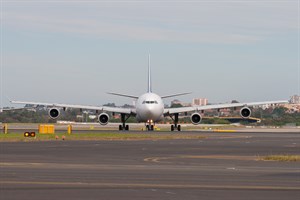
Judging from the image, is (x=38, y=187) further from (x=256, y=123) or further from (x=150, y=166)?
(x=256, y=123)

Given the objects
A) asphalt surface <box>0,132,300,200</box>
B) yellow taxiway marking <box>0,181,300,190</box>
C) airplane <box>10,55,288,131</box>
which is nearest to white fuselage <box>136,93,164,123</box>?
airplane <box>10,55,288,131</box>

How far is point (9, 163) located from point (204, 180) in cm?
986

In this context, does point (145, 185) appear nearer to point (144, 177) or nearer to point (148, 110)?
point (144, 177)

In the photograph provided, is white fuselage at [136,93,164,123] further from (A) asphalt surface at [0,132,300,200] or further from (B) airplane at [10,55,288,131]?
(A) asphalt surface at [0,132,300,200]

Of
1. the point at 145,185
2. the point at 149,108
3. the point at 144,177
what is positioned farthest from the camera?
the point at 149,108

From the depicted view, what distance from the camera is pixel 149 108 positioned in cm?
9019

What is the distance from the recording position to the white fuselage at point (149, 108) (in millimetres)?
90562

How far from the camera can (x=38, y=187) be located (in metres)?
22.3

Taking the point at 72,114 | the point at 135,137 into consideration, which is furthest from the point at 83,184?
the point at 72,114

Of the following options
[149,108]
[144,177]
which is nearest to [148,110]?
[149,108]

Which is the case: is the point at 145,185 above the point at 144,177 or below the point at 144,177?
below

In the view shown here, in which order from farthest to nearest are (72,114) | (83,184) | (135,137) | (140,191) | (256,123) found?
(72,114), (256,123), (135,137), (83,184), (140,191)

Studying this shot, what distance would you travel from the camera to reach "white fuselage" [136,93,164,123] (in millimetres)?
90562

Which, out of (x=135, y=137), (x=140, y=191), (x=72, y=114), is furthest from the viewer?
(x=72, y=114)
